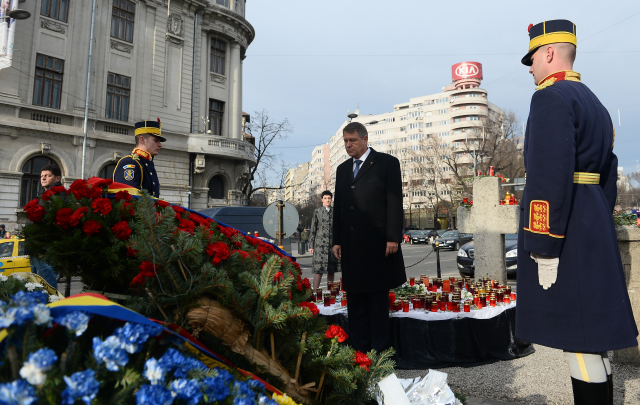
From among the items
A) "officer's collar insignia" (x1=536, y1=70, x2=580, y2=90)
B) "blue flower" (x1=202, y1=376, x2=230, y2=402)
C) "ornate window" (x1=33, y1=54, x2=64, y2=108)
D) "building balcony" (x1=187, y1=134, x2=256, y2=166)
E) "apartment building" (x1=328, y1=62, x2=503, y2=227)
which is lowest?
"blue flower" (x1=202, y1=376, x2=230, y2=402)

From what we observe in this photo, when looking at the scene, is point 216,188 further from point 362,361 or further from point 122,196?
point 362,361

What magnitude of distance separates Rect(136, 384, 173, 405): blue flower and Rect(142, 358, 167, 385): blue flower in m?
0.03

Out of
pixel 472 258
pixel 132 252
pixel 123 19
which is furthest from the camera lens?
pixel 123 19

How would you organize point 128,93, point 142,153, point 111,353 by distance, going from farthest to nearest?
point 128,93
point 142,153
point 111,353

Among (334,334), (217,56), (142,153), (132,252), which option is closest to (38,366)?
(132,252)

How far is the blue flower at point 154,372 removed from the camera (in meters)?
0.87

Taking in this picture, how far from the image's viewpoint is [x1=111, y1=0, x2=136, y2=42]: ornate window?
2119 centimetres

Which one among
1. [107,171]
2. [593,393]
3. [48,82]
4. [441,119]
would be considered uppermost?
[441,119]

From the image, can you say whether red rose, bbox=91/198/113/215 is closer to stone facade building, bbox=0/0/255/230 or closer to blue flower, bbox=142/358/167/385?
blue flower, bbox=142/358/167/385

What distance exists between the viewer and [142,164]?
12.7 feet

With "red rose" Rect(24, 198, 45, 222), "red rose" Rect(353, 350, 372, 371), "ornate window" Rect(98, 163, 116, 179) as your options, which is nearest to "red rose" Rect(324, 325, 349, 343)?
"red rose" Rect(353, 350, 372, 371)

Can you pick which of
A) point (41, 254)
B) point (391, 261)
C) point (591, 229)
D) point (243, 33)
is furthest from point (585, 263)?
point (243, 33)

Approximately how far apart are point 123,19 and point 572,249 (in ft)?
81.1

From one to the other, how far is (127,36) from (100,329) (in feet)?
80.6
